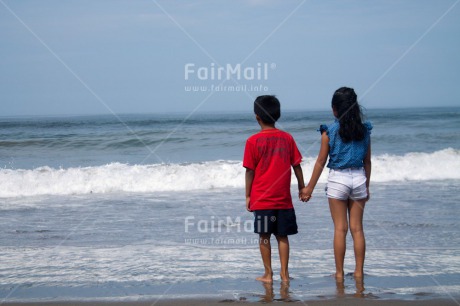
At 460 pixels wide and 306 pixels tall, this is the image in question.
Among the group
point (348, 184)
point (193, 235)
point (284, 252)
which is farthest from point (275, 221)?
point (193, 235)

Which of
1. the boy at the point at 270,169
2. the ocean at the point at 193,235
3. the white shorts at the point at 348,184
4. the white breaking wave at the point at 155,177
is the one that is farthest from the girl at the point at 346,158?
the white breaking wave at the point at 155,177

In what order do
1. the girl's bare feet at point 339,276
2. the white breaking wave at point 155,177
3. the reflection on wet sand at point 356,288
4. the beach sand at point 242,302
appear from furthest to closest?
the white breaking wave at point 155,177 < the girl's bare feet at point 339,276 < the reflection on wet sand at point 356,288 < the beach sand at point 242,302

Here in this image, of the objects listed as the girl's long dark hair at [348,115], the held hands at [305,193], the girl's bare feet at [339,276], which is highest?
the girl's long dark hair at [348,115]

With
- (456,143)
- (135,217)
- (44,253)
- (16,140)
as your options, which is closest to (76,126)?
(16,140)

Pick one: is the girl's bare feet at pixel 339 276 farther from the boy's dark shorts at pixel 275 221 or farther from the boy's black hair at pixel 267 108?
the boy's black hair at pixel 267 108

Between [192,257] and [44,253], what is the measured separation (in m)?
1.57

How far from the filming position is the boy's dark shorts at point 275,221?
4652 millimetres

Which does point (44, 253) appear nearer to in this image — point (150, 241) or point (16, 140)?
point (150, 241)

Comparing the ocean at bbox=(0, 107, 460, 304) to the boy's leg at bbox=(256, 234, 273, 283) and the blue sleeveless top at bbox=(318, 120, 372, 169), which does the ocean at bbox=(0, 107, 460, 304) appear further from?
the blue sleeveless top at bbox=(318, 120, 372, 169)

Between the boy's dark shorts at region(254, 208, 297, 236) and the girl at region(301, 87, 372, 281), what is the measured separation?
22 centimetres

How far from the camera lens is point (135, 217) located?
869 centimetres

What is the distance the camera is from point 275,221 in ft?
15.4

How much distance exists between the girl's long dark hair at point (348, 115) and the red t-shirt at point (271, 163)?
396mm

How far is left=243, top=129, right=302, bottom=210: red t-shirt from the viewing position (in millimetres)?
4609
